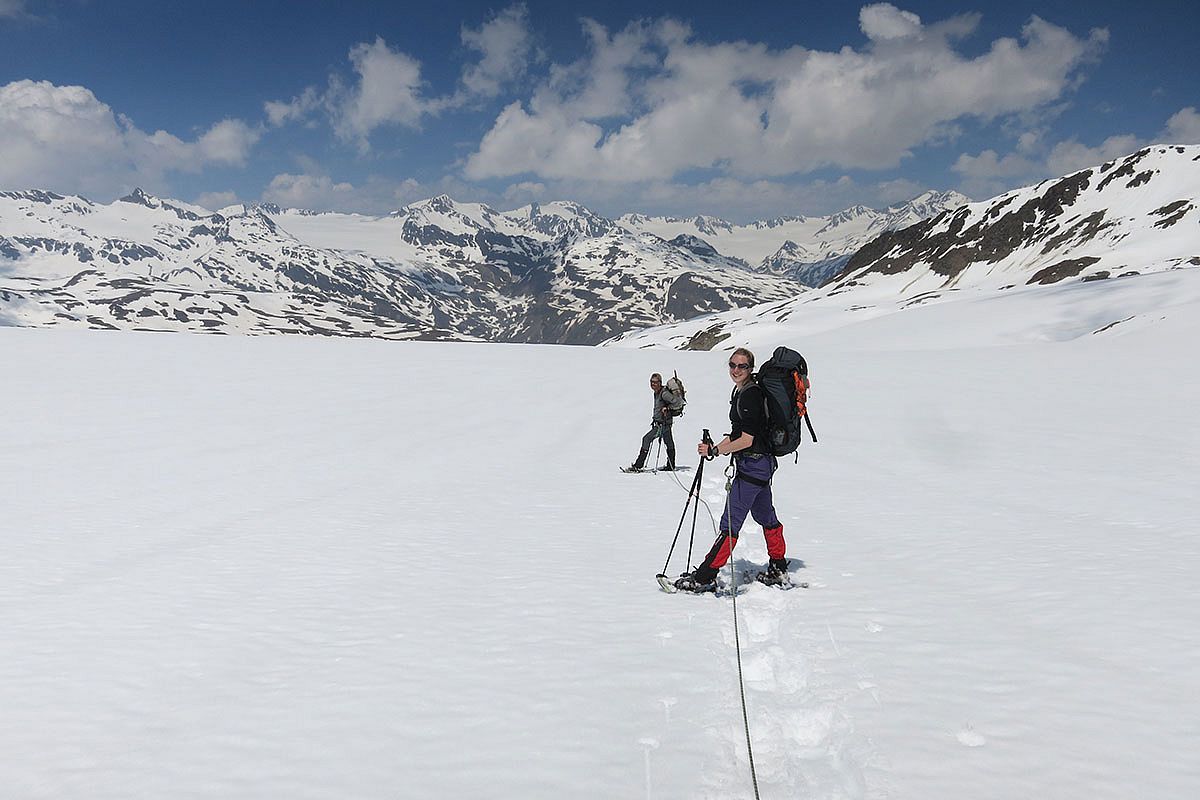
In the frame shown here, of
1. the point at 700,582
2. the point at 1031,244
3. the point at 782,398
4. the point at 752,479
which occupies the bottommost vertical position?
the point at 700,582

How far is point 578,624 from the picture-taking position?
645 centimetres

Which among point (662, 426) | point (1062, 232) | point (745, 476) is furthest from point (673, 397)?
point (1062, 232)

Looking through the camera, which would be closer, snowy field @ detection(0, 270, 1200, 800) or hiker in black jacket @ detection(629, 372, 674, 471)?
snowy field @ detection(0, 270, 1200, 800)

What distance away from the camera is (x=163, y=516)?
10969 millimetres

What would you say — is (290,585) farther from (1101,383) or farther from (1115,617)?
(1101,383)

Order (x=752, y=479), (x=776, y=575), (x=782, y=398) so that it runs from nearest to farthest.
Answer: (x=782, y=398) → (x=752, y=479) → (x=776, y=575)

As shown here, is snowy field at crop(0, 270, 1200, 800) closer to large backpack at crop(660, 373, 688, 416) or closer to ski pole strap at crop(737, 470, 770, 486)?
ski pole strap at crop(737, 470, 770, 486)

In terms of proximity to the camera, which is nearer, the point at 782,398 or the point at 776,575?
the point at 782,398

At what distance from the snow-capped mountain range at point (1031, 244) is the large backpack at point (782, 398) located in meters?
122

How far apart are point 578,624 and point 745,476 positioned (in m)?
2.34

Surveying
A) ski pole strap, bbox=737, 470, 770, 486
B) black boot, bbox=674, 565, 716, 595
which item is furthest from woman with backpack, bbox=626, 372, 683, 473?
ski pole strap, bbox=737, 470, 770, 486

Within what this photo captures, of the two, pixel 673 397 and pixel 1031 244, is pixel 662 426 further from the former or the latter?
pixel 1031 244

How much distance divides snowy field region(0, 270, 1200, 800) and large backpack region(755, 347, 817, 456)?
1.75m

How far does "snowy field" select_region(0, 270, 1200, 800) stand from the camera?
4.19 m
